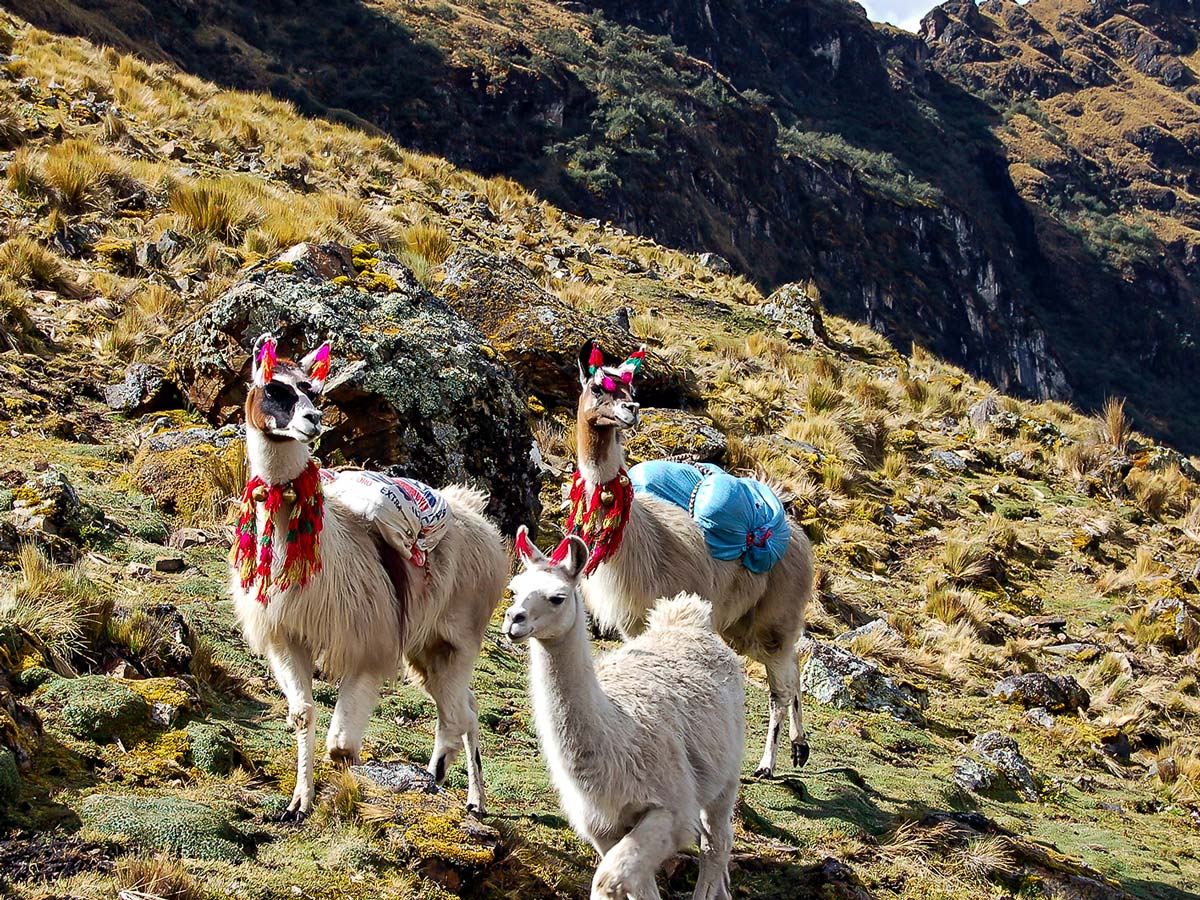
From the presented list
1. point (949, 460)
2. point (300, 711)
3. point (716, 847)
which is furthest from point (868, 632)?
point (949, 460)

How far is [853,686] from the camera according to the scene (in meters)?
8.37

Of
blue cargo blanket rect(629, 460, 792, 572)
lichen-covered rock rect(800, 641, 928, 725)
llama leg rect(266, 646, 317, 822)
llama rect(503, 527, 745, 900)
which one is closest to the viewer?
llama rect(503, 527, 745, 900)

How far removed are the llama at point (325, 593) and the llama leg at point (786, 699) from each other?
243 centimetres

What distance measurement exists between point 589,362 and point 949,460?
10.6 m

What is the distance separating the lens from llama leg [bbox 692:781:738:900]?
4.25m

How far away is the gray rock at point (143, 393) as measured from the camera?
870 cm

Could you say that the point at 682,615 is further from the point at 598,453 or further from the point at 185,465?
the point at 185,465

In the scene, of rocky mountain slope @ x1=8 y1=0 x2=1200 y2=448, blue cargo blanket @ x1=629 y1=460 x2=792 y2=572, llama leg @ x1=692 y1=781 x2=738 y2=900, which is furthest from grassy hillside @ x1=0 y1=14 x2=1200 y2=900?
rocky mountain slope @ x1=8 y1=0 x2=1200 y2=448

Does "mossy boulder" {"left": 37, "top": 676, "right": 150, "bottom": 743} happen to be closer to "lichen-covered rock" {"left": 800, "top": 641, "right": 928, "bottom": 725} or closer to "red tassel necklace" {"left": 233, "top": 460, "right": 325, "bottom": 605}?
"red tassel necklace" {"left": 233, "top": 460, "right": 325, "bottom": 605}

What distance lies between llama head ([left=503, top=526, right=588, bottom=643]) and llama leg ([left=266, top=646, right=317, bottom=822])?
1.13 m

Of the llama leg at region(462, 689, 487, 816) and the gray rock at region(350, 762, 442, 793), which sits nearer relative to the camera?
the gray rock at region(350, 762, 442, 793)

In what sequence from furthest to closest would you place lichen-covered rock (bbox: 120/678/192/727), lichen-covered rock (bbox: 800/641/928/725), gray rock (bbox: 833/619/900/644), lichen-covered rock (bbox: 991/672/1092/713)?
gray rock (bbox: 833/619/900/644) < lichen-covered rock (bbox: 991/672/1092/713) < lichen-covered rock (bbox: 800/641/928/725) < lichen-covered rock (bbox: 120/678/192/727)

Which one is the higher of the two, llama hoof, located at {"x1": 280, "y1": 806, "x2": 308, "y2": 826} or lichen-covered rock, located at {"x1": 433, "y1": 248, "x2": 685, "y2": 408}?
lichen-covered rock, located at {"x1": 433, "y1": 248, "x2": 685, "y2": 408}

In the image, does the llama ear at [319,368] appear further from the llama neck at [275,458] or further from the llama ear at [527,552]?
the llama ear at [527,552]
